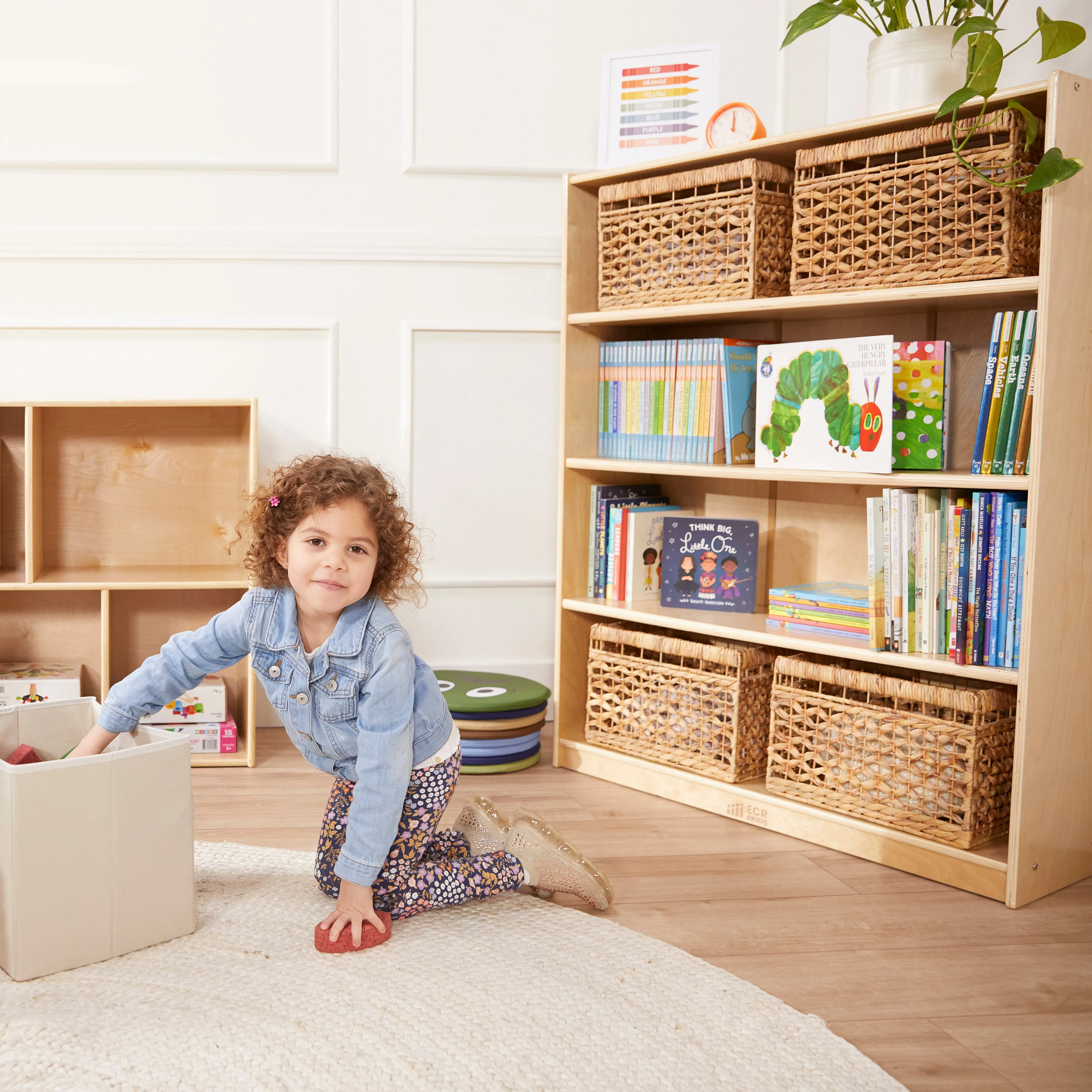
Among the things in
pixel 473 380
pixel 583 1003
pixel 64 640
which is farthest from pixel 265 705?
pixel 583 1003

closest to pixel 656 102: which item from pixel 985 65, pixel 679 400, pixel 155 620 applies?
pixel 679 400

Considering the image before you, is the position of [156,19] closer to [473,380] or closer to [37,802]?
[473,380]

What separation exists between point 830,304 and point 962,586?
1.77 ft

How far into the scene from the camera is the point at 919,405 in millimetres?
1891

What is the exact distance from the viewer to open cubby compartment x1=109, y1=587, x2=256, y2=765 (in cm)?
256

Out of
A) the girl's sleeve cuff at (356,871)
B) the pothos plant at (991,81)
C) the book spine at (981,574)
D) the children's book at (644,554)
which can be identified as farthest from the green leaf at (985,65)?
the girl's sleeve cuff at (356,871)

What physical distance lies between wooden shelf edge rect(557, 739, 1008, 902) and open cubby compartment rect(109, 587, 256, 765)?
799 millimetres

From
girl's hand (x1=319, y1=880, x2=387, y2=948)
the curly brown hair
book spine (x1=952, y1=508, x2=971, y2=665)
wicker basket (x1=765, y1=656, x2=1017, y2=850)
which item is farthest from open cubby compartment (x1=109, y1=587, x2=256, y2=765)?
book spine (x1=952, y1=508, x2=971, y2=665)

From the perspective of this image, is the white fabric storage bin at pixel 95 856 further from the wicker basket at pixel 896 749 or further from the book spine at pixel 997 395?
→ the book spine at pixel 997 395

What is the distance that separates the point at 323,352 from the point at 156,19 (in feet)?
2.70

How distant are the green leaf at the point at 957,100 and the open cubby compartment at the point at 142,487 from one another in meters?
1.58

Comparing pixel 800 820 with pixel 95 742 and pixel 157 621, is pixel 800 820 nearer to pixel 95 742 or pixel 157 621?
pixel 95 742

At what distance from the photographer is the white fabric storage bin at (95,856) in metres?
1.34

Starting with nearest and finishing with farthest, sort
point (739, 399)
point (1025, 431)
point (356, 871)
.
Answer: point (356, 871)
point (1025, 431)
point (739, 399)
